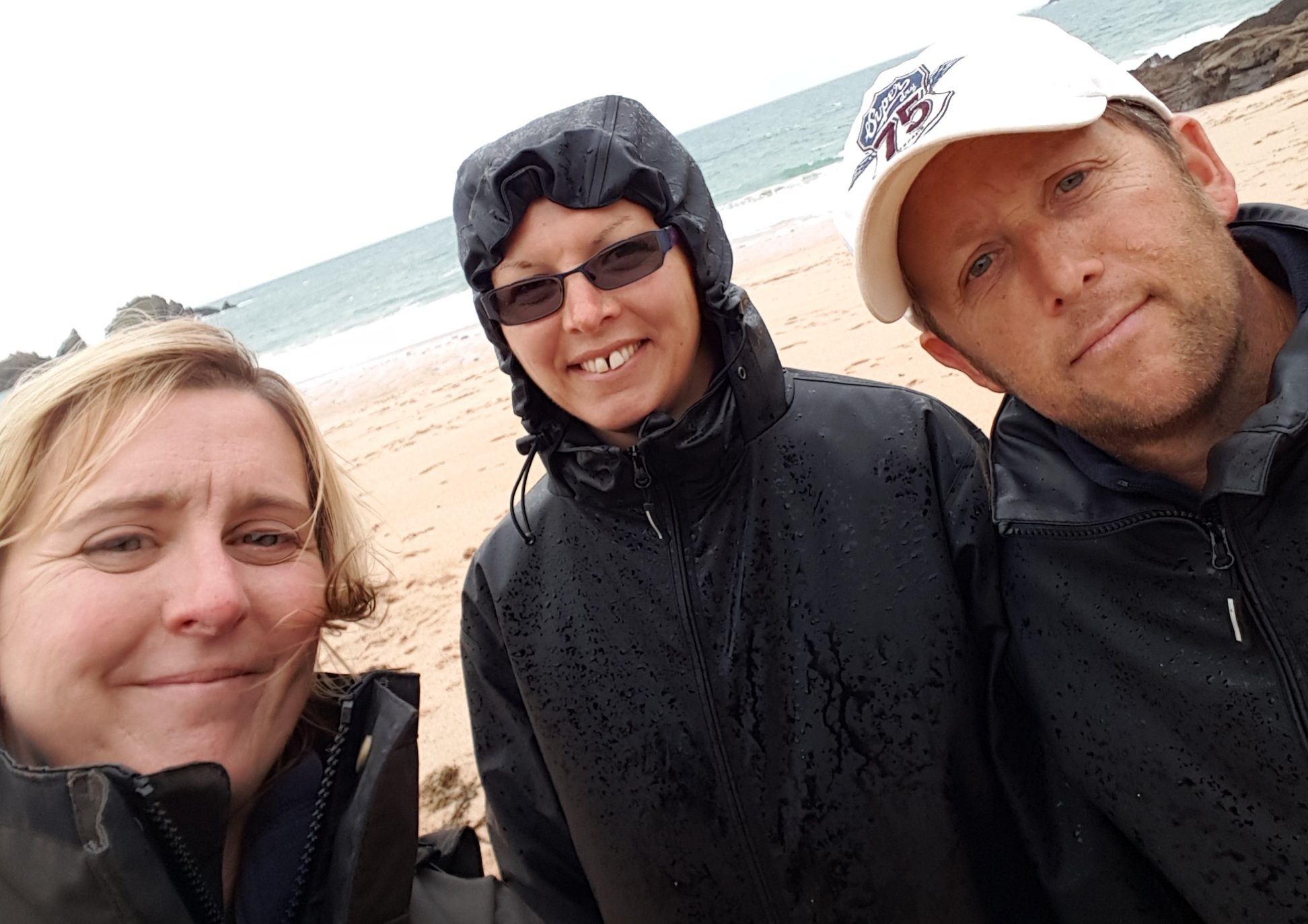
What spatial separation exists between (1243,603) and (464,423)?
864 cm

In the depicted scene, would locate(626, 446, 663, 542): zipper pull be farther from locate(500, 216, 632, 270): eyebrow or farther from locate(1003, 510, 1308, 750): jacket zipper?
locate(1003, 510, 1308, 750): jacket zipper

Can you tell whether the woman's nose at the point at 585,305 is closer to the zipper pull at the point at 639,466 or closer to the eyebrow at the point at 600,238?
the eyebrow at the point at 600,238

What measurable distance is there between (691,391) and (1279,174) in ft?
30.2

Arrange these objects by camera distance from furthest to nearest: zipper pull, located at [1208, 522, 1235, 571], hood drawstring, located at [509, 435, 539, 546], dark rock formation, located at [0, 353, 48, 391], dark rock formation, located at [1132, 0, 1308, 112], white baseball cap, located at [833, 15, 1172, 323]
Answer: dark rock formation, located at [0, 353, 48, 391] → dark rock formation, located at [1132, 0, 1308, 112] → hood drawstring, located at [509, 435, 539, 546] → white baseball cap, located at [833, 15, 1172, 323] → zipper pull, located at [1208, 522, 1235, 571]

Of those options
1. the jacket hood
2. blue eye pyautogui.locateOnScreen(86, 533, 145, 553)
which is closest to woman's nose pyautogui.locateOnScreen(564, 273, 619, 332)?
the jacket hood

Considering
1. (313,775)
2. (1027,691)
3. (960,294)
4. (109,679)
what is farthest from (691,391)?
(109,679)

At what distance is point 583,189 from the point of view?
178 centimetres

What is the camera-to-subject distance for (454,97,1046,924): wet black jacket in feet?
5.65

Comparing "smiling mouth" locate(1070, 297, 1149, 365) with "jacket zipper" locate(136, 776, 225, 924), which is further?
"smiling mouth" locate(1070, 297, 1149, 365)

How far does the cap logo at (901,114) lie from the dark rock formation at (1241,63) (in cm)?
1848

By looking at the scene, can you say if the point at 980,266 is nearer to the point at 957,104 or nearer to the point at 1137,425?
the point at 957,104

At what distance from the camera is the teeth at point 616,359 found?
1.79 meters

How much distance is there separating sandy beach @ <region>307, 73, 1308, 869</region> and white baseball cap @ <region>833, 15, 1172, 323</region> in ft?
5.20

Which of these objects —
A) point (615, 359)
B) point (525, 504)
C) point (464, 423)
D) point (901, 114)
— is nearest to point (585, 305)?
point (615, 359)
